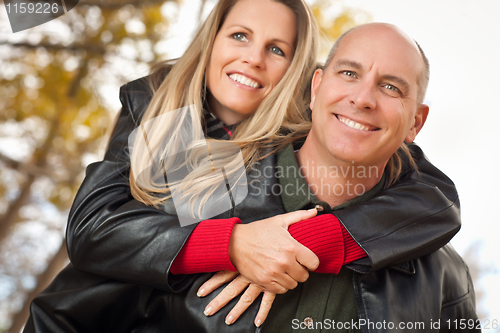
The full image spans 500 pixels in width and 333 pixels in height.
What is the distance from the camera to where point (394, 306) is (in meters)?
1.50

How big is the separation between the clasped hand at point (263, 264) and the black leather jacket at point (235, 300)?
0.04 metres

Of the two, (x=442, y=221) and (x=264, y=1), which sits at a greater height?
(x=264, y=1)

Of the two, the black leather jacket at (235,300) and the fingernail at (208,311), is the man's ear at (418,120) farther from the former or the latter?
the fingernail at (208,311)

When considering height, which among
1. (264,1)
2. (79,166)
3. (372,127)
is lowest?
(79,166)

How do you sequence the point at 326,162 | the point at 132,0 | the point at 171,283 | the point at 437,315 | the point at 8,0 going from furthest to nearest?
the point at 132,0, the point at 8,0, the point at 326,162, the point at 437,315, the point at 171,283

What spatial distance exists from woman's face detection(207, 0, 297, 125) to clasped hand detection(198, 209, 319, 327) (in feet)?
2.48

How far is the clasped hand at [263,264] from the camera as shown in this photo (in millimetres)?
1376

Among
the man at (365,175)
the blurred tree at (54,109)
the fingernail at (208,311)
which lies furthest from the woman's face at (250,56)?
the blurred tree at (54,109)

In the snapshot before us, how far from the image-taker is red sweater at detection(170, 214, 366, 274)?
1421mm

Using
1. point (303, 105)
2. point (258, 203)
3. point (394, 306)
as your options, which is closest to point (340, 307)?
point (394, 306)

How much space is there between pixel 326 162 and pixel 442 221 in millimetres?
475

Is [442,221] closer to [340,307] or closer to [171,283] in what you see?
[340,307]

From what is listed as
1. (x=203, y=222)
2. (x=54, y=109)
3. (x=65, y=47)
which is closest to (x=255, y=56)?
(x=203, y=222)

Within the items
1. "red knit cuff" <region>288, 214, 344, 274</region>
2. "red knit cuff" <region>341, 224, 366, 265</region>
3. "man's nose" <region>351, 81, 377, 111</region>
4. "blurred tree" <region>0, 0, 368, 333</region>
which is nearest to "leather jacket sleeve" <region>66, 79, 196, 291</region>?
"red knit cuff" <region>288, 214, 344, 274</region>
